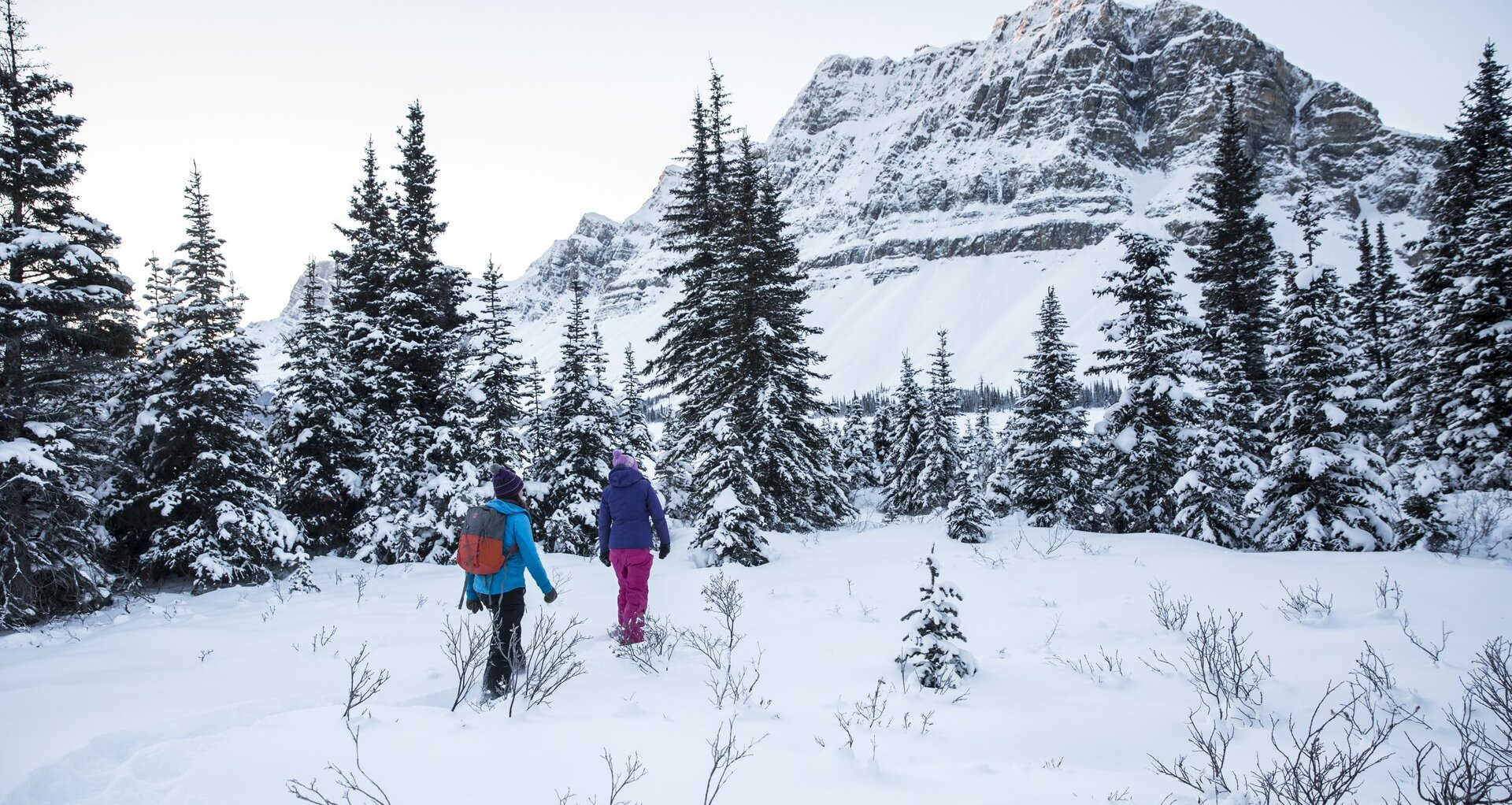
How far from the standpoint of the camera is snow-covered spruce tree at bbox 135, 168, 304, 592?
12.5 m

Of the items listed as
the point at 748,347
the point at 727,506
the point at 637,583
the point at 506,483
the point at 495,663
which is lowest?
the point at 495,663

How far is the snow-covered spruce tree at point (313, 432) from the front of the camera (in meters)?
15.6

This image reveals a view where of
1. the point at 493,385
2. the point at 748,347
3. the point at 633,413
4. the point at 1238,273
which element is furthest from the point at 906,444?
the point at 493,385

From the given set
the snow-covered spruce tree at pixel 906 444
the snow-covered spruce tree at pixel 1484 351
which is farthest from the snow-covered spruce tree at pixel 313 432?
the snow-covered spruce tree at pixel 1484 351

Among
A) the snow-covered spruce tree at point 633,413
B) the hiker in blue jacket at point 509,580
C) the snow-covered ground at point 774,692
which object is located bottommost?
the snow-covered ground at point 774,692

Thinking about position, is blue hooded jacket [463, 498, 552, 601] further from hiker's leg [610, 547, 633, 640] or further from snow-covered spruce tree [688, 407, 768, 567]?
snow-covered spruce tree [688, 407, 768, 567]

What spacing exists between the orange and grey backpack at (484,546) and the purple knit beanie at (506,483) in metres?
0.29

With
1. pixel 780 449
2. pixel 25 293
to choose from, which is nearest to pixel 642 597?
→ pixel 780 449

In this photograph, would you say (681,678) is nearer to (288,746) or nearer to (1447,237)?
(288,746)

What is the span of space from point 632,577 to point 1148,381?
12.7 metres

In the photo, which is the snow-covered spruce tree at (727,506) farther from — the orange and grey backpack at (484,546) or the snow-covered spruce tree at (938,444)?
the snow-covered spruce tree at (938,444)

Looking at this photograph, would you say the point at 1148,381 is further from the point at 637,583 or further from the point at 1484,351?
the point at 637,583

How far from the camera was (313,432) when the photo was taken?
1566cm

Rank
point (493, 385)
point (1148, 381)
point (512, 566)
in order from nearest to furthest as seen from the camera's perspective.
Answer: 1. point (512, 566)
2. point (1148, 381)
3. point (493, 385)
